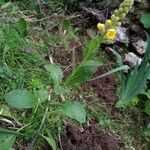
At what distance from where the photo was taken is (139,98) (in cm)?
251

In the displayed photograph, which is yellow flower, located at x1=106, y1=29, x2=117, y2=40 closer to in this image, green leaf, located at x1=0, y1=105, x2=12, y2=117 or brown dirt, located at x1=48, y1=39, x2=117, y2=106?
green leaf, located at x1=0, y1=105, x2=12, y2=117

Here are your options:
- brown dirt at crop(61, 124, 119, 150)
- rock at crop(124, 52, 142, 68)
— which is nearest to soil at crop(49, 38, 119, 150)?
brown dirt at crop(61, 124, 119, 150)

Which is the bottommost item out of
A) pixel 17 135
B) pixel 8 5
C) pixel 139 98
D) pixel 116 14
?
pixel 139 98

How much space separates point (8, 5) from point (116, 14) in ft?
3.84

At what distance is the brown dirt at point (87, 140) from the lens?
1941mm

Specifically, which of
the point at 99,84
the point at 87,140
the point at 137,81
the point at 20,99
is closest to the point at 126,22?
the point at 99,84

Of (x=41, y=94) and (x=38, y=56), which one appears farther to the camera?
(x=38, y=56)

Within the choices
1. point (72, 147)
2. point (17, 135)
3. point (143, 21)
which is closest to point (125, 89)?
point (72, 147)

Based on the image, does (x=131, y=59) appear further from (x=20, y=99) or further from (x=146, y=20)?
(x=20, y=99)

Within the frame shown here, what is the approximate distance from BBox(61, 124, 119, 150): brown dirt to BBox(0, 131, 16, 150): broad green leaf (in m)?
0.30

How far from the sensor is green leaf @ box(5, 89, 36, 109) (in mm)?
1656

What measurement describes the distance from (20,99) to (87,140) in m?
0.45

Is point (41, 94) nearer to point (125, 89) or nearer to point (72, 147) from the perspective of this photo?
point (72, 147)

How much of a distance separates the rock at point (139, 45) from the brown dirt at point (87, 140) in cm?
84
